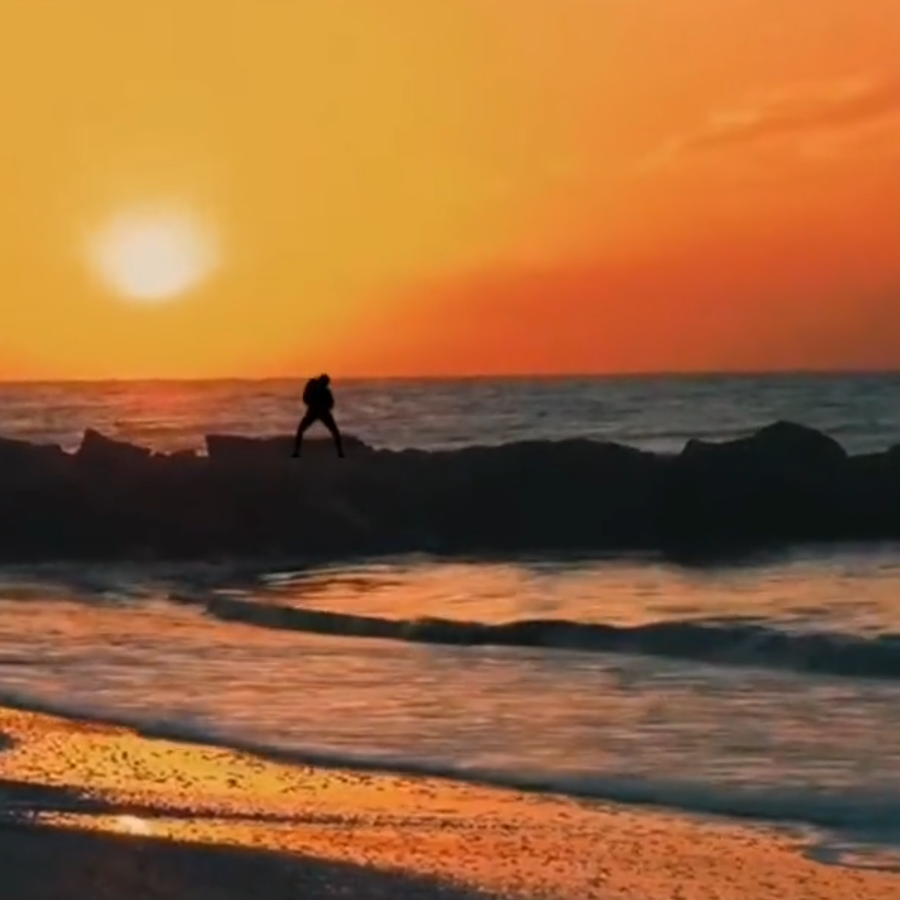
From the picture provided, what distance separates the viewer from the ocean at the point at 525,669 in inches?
436

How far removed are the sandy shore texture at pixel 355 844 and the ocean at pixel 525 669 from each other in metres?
0.56

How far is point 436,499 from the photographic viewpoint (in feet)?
102

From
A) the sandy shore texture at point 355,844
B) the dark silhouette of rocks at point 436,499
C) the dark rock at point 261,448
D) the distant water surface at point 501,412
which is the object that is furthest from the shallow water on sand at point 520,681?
the distant water surface at point 501,412

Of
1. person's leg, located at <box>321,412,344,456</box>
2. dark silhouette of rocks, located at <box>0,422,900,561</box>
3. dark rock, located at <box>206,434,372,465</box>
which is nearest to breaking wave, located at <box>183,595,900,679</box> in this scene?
dark silhouette of rocks, located at <box>0,422,900,561</box>

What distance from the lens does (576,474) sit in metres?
32.0

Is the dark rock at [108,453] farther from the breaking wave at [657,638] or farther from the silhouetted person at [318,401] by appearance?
the breaking wave at [657,638]

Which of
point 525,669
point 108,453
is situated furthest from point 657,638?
point 108,453

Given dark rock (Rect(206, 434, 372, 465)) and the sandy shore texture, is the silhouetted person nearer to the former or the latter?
dark rock (Rect(206, 434, 372, 465))

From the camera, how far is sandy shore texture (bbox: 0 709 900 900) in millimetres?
8102

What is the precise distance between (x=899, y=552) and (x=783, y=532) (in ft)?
12.3

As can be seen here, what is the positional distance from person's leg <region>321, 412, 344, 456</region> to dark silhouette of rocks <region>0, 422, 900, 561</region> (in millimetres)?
408

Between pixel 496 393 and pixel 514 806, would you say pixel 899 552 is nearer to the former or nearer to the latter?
pixel 514 806

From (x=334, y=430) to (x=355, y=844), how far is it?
74.5 ft

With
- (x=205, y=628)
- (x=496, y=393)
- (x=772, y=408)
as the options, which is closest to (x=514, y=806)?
(x=205, y=628)
